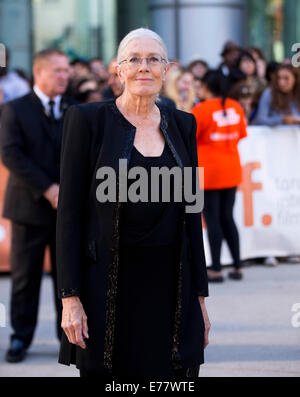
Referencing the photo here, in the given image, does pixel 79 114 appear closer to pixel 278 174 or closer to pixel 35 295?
pixel 35 295

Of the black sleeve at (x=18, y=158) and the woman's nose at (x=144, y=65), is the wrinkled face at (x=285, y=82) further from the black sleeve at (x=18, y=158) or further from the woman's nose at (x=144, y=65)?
the woman's nose at (x=144, y=65)

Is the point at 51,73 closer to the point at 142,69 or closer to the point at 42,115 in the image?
the point at 42,115

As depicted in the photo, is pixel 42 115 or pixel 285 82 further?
pixel 285 82

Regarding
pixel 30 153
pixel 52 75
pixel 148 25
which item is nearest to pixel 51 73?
pixel 52 75

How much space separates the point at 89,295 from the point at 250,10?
17.7 meters

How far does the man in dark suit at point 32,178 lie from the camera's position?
17.3 feet

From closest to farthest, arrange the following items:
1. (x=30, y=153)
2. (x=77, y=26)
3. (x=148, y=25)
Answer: (x=30, y=153) < (x=148, y=25) < (x=77, y=26)

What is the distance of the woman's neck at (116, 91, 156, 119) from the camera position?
3174 millimetres

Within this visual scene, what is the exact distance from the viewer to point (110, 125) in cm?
309

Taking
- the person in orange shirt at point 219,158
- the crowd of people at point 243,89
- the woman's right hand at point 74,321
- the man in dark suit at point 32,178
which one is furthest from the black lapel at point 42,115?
the woman's right hand at point 74,321

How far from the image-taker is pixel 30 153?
5.33m

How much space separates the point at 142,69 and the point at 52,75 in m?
2.44

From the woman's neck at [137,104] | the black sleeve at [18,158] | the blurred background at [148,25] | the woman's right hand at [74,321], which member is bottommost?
the woman's right hand at [74,321]

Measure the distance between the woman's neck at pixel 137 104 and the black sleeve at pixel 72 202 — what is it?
23cm
